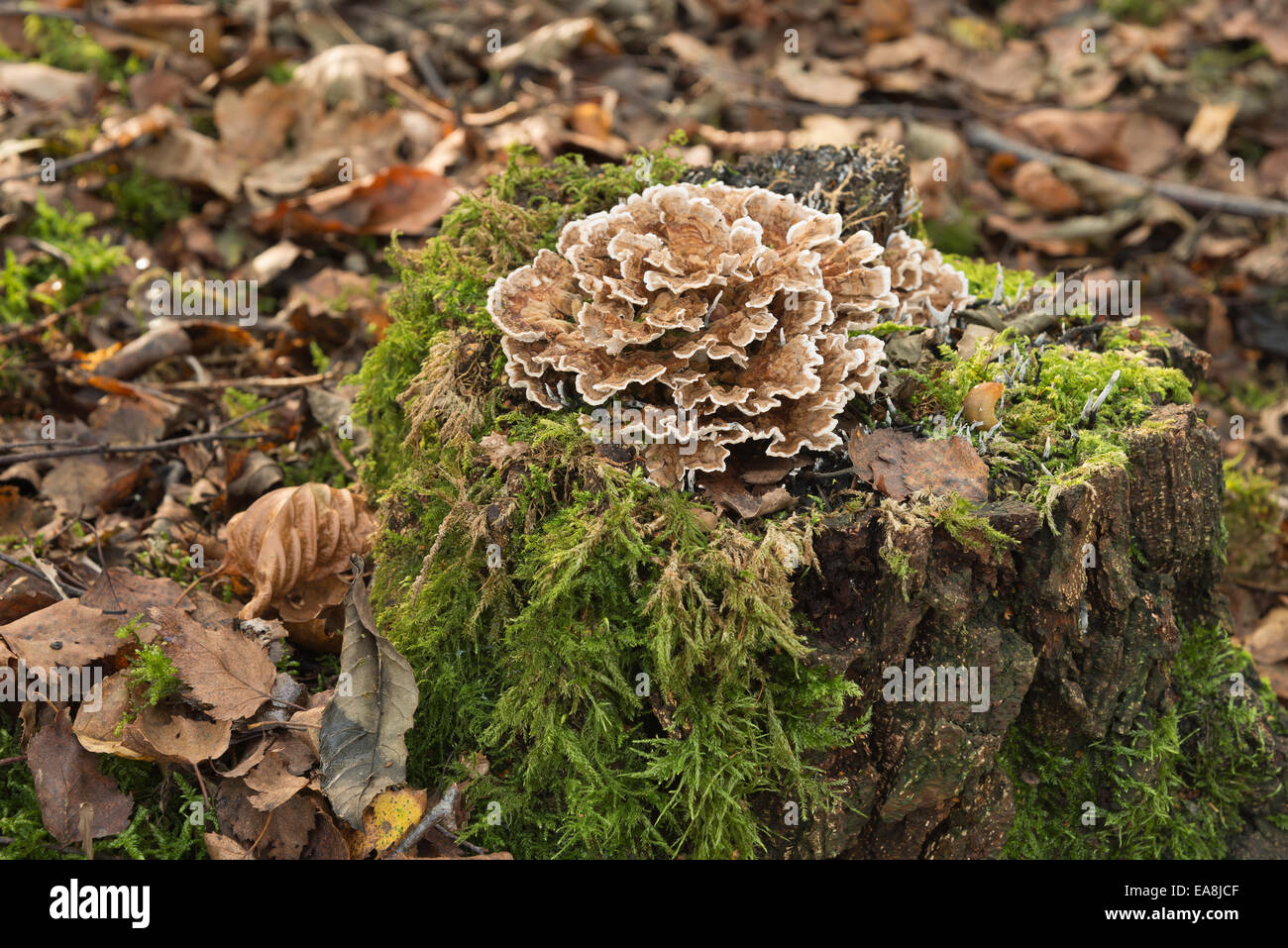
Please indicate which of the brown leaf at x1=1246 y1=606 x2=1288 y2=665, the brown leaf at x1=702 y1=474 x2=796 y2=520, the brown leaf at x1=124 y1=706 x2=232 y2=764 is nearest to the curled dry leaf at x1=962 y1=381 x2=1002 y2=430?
the brown leaf at x1=702 y1=474 x2=796 y2=520

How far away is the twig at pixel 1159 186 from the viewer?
7.67m

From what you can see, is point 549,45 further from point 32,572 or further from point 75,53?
point 32,572

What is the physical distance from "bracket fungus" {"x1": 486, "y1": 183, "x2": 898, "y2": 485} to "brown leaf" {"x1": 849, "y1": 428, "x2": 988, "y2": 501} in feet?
0.54

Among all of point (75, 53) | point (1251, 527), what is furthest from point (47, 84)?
point (1251, 527)

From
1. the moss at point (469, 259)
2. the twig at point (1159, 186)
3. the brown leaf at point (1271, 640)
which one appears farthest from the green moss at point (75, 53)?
the brown leaf at point (1271, 640)

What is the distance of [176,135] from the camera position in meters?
6.48

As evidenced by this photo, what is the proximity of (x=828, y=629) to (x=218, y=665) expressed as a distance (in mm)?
2173

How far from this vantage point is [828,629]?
3.29 m

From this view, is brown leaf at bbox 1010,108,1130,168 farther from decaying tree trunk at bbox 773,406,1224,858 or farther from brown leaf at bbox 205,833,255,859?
brown leaf at bbox 205,833,255,859

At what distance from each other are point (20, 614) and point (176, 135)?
13.5 ft

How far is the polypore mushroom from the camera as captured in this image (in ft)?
13.6

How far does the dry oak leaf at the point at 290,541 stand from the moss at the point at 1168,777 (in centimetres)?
287

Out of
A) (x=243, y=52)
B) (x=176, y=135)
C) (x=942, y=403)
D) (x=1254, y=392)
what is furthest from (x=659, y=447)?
(x=243, y=52)
